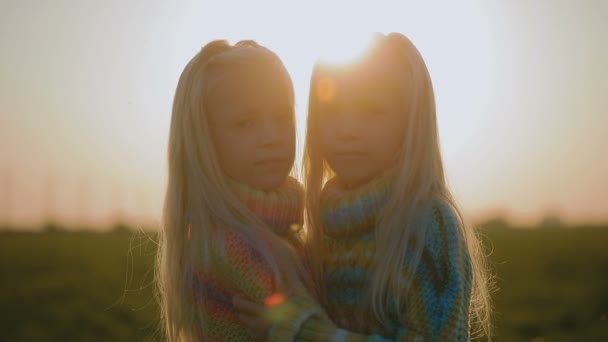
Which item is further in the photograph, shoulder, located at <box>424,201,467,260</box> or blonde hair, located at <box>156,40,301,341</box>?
blonde hair, located at <box>156,40,301,341</box>

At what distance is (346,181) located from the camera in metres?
3.77

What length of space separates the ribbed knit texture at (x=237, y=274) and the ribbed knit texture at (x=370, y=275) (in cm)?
23

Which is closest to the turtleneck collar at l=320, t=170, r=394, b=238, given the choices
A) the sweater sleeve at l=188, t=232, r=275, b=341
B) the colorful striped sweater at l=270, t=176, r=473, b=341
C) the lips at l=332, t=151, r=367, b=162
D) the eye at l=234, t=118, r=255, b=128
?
the colorful striped sweater at l=270, t=176, r=473, b=341

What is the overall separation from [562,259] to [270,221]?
697 inches

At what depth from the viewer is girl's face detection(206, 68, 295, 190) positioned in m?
3.70

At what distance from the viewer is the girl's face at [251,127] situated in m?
3.70

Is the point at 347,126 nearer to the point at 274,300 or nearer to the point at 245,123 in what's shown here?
the point at 245,123

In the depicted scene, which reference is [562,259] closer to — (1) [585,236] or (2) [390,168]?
(1) [585,236]

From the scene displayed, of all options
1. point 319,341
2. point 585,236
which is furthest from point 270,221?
point 585,236

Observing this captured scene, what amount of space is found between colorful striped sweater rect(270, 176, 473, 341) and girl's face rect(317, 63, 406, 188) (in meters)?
0.13

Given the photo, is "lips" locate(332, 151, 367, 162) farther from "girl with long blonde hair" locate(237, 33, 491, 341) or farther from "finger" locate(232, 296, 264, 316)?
"finger" locate(232, 296, 264, 316)

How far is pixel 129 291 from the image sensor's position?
14367 millimetres

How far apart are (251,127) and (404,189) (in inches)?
34.5

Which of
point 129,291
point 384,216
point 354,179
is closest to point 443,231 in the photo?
point 384,216
